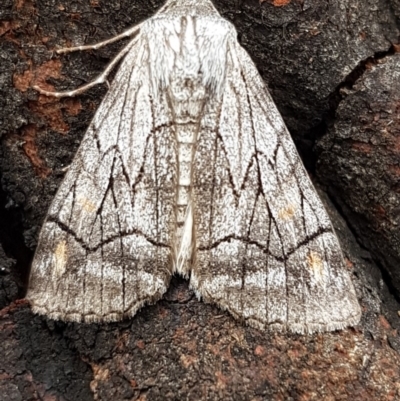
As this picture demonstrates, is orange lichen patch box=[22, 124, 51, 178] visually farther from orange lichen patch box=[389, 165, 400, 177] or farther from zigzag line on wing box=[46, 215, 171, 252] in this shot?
orange lichen patch box=[389, 165, 400, 177]

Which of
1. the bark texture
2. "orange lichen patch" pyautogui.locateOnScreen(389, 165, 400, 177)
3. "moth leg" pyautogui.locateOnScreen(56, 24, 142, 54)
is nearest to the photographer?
the bark texture

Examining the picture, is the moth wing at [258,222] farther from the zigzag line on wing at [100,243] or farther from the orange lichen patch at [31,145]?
the orange lichen patch at [31,145]

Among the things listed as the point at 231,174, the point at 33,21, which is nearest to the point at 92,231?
the point at 231,174

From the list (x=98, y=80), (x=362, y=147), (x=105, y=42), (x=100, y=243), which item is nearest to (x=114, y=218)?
(x=100, y=243)

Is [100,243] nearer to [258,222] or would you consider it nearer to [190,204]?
[190,204]

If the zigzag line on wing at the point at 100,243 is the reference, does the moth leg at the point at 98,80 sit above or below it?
above

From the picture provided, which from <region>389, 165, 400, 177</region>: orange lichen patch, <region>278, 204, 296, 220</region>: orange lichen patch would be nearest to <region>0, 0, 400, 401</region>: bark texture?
<region>389, 165, 400, 177</region>: orange lichen patch

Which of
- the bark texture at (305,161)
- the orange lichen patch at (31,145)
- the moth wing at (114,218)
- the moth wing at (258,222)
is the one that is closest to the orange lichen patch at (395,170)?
the bark texture at (305,161)
